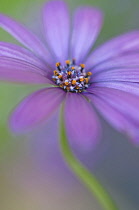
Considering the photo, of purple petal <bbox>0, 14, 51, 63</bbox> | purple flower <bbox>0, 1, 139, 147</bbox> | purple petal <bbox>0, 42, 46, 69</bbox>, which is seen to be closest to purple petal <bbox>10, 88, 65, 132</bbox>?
purple flower <bbox>0, 1, 139, 147</bbox>

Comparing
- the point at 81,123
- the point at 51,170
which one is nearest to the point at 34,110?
the point at 81,123

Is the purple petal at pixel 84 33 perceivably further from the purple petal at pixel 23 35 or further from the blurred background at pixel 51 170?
the blurred background at pixel 51 170

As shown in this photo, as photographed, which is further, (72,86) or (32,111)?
(72,86)

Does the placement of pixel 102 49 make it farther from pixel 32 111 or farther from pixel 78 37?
pixel 32 111

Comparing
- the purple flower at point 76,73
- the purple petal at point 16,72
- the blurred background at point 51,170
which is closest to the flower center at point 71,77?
the purple flower at point 76,73

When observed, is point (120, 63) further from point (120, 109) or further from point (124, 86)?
point (120, 109)

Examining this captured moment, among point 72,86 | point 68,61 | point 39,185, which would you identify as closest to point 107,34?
point 39,185

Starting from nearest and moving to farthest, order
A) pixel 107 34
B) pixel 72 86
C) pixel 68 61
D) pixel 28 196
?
1. pixel 72 86
2. pixel 68 61
3. pixel 28 196
4. pixel 107 34
